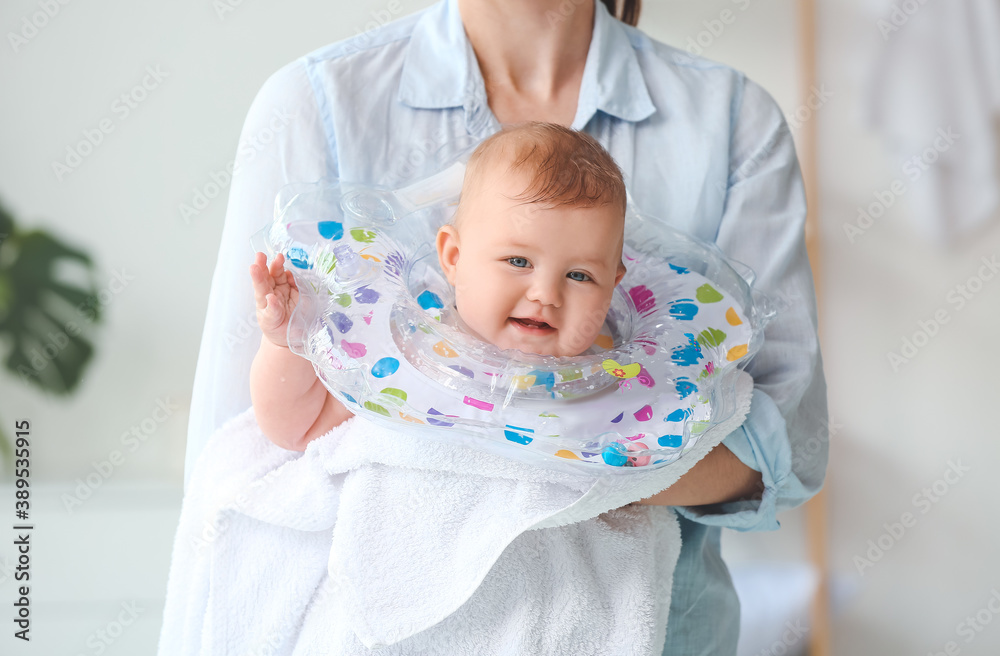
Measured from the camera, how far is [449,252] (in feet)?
2.48

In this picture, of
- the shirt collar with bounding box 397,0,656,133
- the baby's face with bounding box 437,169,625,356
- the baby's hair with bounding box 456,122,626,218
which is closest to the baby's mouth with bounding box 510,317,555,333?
the baby's face with bounding box 437,169,625,356

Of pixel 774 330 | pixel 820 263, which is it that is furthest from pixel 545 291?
pixel 820 263

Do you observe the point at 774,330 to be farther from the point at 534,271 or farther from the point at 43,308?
the point at 43,308

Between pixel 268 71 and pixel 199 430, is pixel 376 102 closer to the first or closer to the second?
pixel 199 430

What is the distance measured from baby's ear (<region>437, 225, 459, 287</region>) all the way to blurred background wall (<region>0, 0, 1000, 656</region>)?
1033 millimetres

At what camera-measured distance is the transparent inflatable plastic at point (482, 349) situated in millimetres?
660

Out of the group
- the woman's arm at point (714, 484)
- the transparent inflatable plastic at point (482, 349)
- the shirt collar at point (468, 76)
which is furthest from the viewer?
the shirt collar at point (468, 76)

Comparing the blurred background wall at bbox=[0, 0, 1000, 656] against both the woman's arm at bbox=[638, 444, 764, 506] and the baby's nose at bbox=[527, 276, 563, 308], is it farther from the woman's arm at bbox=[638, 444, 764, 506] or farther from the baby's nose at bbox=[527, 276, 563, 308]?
the baby's nose at bbox=[527, 276, 563, 308]

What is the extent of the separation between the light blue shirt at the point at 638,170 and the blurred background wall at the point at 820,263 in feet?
2.49

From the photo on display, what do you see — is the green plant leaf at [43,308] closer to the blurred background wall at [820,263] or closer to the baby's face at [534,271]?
the blurred background wall at [820,263]

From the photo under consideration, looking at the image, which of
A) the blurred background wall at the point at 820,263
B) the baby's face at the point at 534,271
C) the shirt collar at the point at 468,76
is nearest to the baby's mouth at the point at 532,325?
the baby's face at the point at 534,271

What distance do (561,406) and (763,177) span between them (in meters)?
0.45

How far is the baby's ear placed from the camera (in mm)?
753

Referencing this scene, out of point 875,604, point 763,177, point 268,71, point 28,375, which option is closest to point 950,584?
point 875,604
